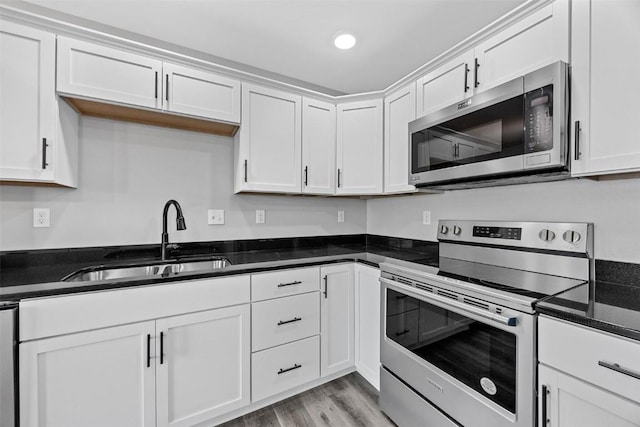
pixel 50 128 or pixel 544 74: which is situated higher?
pixel 544 74

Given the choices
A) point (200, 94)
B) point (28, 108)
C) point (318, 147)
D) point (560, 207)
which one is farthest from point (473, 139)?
point (28, 108)

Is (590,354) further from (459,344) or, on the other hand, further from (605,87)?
(605,87)

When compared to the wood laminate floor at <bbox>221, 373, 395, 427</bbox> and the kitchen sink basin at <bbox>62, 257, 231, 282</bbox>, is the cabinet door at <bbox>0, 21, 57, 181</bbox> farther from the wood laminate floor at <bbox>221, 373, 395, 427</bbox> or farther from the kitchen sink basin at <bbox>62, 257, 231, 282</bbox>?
the wood laminate floor at <bbox>221, 373, 395, 427</bbox>

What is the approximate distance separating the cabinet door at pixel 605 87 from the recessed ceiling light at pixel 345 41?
3.60 feet

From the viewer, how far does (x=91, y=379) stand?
130 cm

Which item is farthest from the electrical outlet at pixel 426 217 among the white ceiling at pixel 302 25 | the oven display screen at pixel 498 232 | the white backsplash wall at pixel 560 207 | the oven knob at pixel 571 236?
the white ceiling at pixel 302 25

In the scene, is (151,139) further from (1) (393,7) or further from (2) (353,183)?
(1) (393,7)

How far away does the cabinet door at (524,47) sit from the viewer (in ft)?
4.02

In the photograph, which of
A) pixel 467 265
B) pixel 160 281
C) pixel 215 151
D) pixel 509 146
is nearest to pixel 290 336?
pixel 160 281

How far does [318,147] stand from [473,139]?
117 cm

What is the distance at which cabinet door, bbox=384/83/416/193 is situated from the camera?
203 centimetres

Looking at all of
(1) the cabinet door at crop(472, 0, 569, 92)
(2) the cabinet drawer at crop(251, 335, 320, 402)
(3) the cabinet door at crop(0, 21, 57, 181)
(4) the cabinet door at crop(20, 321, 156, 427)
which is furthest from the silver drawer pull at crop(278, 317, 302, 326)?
(1) the cabinet door at crop(472, 0, 569, 92)

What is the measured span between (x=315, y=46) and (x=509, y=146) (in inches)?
53.8

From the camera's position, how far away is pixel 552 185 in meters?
1.52
